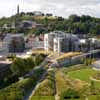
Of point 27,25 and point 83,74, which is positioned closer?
point 83,74

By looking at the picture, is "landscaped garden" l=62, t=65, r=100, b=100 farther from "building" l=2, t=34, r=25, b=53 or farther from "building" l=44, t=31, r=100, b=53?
"building" l=2, t=34, r=25, b=53

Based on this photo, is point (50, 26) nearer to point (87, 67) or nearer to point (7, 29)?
point (7, 29)

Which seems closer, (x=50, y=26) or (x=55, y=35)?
(x=55, y=35)

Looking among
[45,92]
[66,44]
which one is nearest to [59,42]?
[66,44]

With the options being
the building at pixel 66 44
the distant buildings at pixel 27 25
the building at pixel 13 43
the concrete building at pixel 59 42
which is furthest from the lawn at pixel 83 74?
the distant buildings at pixel 27 25

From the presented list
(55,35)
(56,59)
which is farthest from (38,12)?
(56,59)

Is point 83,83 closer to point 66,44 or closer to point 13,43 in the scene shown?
point 66,44
